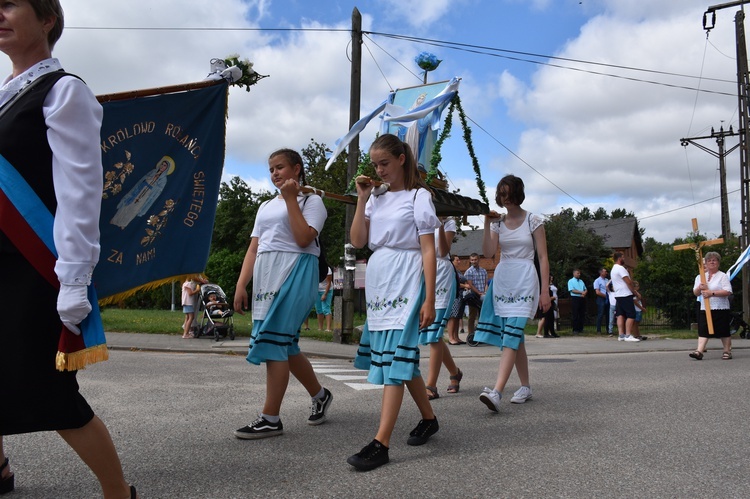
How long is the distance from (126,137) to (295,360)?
1.86 m

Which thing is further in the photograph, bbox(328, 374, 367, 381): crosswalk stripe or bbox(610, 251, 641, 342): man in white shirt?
bbox(610, 251, 641, 342): man in white shirt

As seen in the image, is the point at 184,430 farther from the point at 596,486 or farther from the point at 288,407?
the point at 596,486

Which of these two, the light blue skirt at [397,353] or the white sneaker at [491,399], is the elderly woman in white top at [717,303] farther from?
the light blue skirt at [397,353]

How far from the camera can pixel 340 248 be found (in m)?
32.0

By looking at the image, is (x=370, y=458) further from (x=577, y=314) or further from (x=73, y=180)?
(x=577, y=314)

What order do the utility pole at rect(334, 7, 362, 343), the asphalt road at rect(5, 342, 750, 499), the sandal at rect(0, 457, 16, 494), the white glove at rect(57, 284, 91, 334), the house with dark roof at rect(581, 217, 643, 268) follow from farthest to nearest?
the house with dark roof at rect(581, 217, 643, 268) < the utility pole at rect(334, 7, 362, 343) < the asphalt road at rect(5, 342, 750, 499) < the sandal at rect(0, 457, 16, 494) < the white glove at rect(57, 284, 91, 334)

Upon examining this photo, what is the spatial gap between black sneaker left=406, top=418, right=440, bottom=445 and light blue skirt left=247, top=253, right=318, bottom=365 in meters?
0.96

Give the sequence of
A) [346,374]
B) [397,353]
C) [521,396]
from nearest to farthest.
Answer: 1. [397,353]
2. [521,396]
3. [346,374]

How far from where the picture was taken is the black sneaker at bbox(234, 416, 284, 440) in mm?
4176

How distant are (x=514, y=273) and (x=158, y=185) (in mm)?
3124

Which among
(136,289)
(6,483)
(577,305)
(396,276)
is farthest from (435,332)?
(577,305)

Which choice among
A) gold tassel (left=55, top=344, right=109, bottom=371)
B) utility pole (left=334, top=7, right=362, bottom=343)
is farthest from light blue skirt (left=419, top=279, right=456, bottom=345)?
A: utility pole (left=334, top=7, right=362, bottom=343)

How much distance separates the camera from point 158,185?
3.88 metres

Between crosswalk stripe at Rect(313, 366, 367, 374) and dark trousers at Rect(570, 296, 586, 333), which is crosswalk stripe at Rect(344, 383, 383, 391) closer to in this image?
crosswalk stripe at Rect(313, 366, 367, 374)
